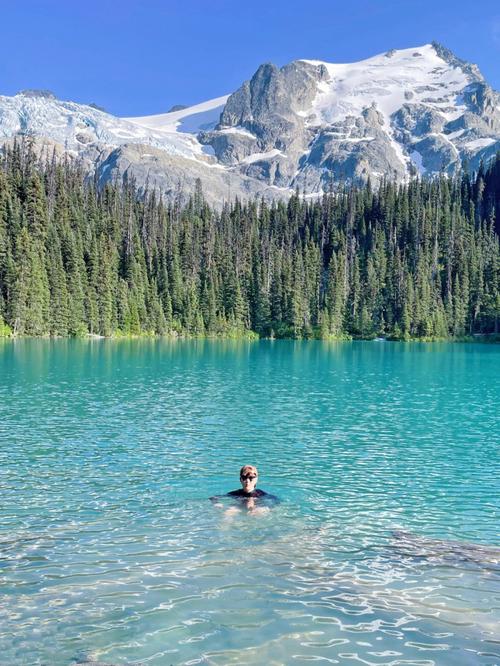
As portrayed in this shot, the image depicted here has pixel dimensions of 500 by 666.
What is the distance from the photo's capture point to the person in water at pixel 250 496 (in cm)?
1798

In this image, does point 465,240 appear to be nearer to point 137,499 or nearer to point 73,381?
point 73,381

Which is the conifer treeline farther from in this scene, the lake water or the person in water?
the person in water

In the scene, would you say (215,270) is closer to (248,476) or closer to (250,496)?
(250,496)

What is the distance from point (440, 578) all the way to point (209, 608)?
178 inches

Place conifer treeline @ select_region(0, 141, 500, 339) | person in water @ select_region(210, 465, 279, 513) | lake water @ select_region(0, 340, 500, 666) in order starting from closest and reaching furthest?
lake water @ select_region(0, 340, 500, 666) < person in water @ select_region(210, 465, 279, 513) < conifer treeline @ select_region(0, 141, 500, 339)

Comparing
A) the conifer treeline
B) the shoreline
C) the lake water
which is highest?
the conifer treeline

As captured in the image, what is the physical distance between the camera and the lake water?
10648mm

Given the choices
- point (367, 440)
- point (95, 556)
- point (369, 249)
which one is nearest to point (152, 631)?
point (95, 556)

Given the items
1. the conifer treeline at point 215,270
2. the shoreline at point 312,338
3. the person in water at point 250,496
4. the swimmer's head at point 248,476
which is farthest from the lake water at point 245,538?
the shoreline at point 312,338

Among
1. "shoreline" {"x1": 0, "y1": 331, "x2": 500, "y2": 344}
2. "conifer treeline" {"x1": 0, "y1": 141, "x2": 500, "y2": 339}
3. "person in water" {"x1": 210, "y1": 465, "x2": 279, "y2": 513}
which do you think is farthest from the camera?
"shoreline" {"x1": 0, "y1": 331, "x2": 500, "y2": 344}

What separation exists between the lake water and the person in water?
38 cm

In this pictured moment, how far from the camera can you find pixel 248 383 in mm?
51531

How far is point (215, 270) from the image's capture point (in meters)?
160

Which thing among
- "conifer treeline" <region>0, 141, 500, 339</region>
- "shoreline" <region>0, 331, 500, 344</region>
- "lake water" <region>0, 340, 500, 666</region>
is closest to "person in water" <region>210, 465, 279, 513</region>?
"lake water" <region>0, 340, 500, 666</region>
